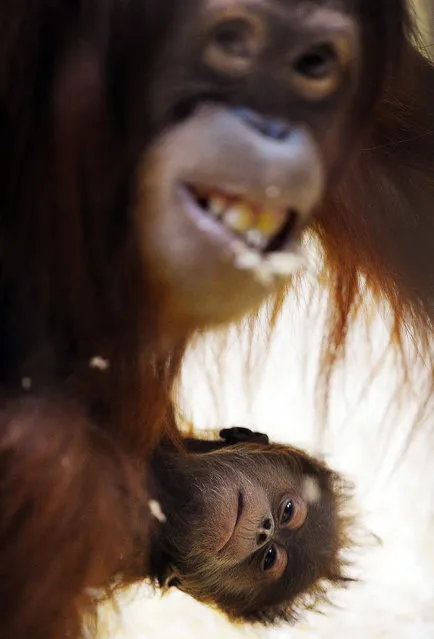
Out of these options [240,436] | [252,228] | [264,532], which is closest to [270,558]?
[264,532]

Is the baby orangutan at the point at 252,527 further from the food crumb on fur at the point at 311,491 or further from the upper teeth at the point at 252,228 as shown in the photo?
the upper teeth at the point at 252,228

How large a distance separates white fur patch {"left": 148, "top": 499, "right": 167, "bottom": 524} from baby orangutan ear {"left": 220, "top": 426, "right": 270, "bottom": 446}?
21 centimetres

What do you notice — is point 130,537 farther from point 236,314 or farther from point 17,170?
point 17,170

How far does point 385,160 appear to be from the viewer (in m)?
1.01

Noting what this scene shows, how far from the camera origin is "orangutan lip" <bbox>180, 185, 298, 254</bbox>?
0.67 m

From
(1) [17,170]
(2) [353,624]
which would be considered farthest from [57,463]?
(2) [353,624]

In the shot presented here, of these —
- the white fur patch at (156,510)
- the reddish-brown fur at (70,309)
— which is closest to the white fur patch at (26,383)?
the reddish-brown fur at (70,309)

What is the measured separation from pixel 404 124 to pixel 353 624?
2.15 feet

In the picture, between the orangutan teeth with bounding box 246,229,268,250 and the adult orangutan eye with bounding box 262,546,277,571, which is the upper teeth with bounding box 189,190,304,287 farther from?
the adult orangutan eye with bounding box 262,546,277,571

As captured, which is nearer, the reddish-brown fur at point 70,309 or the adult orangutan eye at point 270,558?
the reddish-brown fur at point 70,309

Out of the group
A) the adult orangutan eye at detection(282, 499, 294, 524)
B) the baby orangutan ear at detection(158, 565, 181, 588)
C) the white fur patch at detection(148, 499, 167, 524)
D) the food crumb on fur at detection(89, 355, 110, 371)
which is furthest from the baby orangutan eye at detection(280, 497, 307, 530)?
the food crumb on fur at detection(89, 355, 110, 371)

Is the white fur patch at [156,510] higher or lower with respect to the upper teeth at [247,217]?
lower

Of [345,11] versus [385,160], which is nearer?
[345,11]

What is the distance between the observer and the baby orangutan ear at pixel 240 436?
1.12 metres
